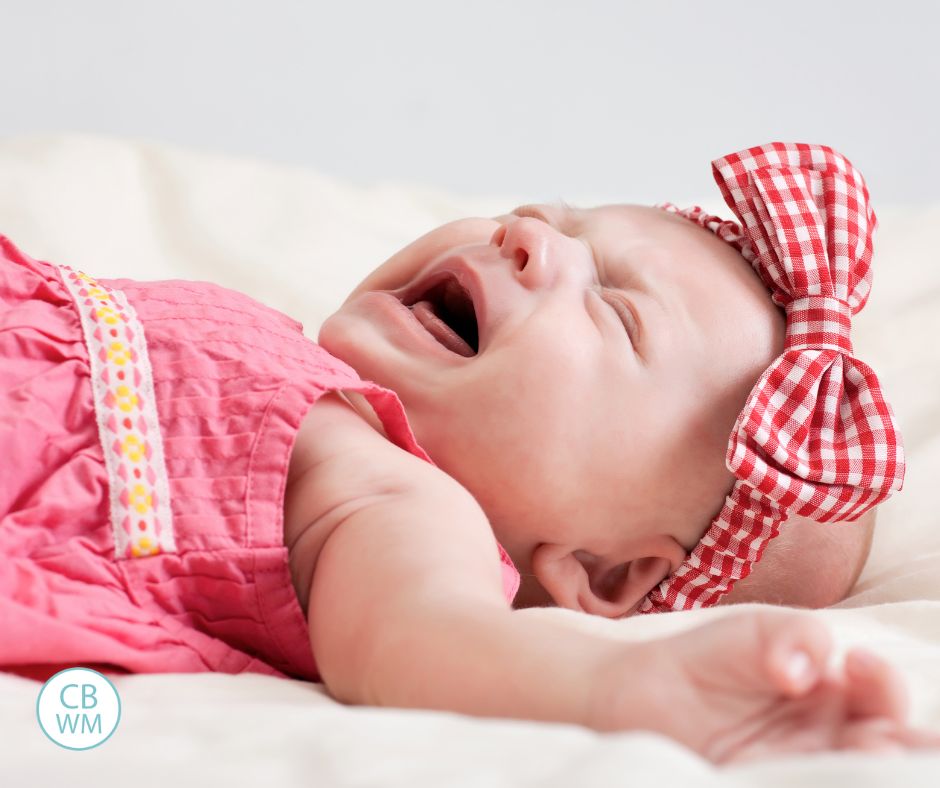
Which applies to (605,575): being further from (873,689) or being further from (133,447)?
(873,689)

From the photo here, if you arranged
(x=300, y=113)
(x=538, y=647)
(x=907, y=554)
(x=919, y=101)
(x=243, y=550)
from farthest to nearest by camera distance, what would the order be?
(x=919, y=101)
(x=300, y=113)
(x=907, y=554)
(x=243, y=550)
(x=538, y=647)

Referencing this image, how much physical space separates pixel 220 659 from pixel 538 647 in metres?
0.31

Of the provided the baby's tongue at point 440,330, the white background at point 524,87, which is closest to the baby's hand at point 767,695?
the baby's tongue at point 440,330

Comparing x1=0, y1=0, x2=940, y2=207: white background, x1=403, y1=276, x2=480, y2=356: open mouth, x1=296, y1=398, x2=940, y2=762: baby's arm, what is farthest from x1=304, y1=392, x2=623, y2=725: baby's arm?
x1=0, y1=0, x2=940, y2=207: white background

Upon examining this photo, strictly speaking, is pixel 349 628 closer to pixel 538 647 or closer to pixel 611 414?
pixel 538 647

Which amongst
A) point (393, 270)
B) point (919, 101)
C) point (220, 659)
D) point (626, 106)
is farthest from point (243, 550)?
point (919, 101)

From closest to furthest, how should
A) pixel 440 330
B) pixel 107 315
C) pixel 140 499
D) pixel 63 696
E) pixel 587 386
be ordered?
pixel 63 696 → pixel 140 499 → pixel 107 315 → pixel 587 386 → pixel 440 330

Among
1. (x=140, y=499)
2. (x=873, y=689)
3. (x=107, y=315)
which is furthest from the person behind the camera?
(x=107, y=315)

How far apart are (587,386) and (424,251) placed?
0.29 meters

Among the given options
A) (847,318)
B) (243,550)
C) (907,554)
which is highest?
(847,318)

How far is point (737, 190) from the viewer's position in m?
1.33

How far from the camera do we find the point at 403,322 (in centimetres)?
122

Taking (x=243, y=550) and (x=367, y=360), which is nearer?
(x=243, y=550)

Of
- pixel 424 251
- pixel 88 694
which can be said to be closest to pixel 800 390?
pixel 424 251
